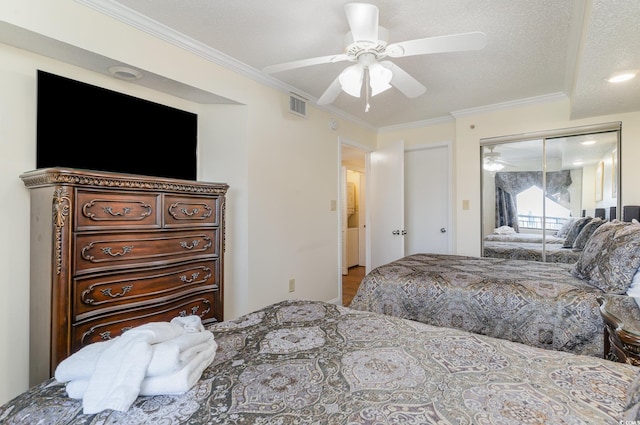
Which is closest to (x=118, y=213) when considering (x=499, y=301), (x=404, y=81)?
(x=404, y=81)

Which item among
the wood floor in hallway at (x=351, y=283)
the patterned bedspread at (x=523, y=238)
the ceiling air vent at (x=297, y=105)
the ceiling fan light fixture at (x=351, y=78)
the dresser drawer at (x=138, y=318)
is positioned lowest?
the wood floor in hallway at (x=351, y=283)

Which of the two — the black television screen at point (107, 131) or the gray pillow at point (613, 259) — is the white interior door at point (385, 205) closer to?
the gray pillow at point (613, 259)

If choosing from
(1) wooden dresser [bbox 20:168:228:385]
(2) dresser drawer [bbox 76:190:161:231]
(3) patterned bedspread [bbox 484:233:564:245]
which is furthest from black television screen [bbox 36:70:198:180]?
(3) patterned bedspread [bbox 484:233:564:245]

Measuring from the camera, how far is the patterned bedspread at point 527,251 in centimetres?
341

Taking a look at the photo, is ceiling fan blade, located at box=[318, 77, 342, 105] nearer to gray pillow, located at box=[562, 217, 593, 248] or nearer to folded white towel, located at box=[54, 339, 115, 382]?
folded white towel, located at box=[54, 339, 115, 382]

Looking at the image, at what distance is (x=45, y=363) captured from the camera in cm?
167

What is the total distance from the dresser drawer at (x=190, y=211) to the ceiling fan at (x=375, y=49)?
1.06 metres

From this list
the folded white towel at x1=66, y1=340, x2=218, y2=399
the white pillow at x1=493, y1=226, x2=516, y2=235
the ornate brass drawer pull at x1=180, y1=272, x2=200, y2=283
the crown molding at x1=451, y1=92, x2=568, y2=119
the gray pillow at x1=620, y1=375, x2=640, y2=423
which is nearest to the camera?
the gray pillow at x1=620, y1=375, x2=640, y2=423

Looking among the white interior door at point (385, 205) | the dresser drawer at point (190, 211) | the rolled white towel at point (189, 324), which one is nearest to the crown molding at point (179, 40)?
the dresser drawer at point (190, 211)

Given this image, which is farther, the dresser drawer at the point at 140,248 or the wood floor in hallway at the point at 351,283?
the wood floor in hallway at the point at 351,283

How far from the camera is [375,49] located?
6.30 ft

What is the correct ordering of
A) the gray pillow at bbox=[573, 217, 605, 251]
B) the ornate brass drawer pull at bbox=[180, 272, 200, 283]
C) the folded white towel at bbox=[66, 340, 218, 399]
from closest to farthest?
the folded white towel at bbox=[66, 340, 218, 399], the ornate brass drawer pull at bbox=[180, 272, 200, 283], the gray pillow at bbox=[573, 217, 605, 251]

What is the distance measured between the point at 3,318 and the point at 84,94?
1.43 m

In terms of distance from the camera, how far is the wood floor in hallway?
444 centimetres
